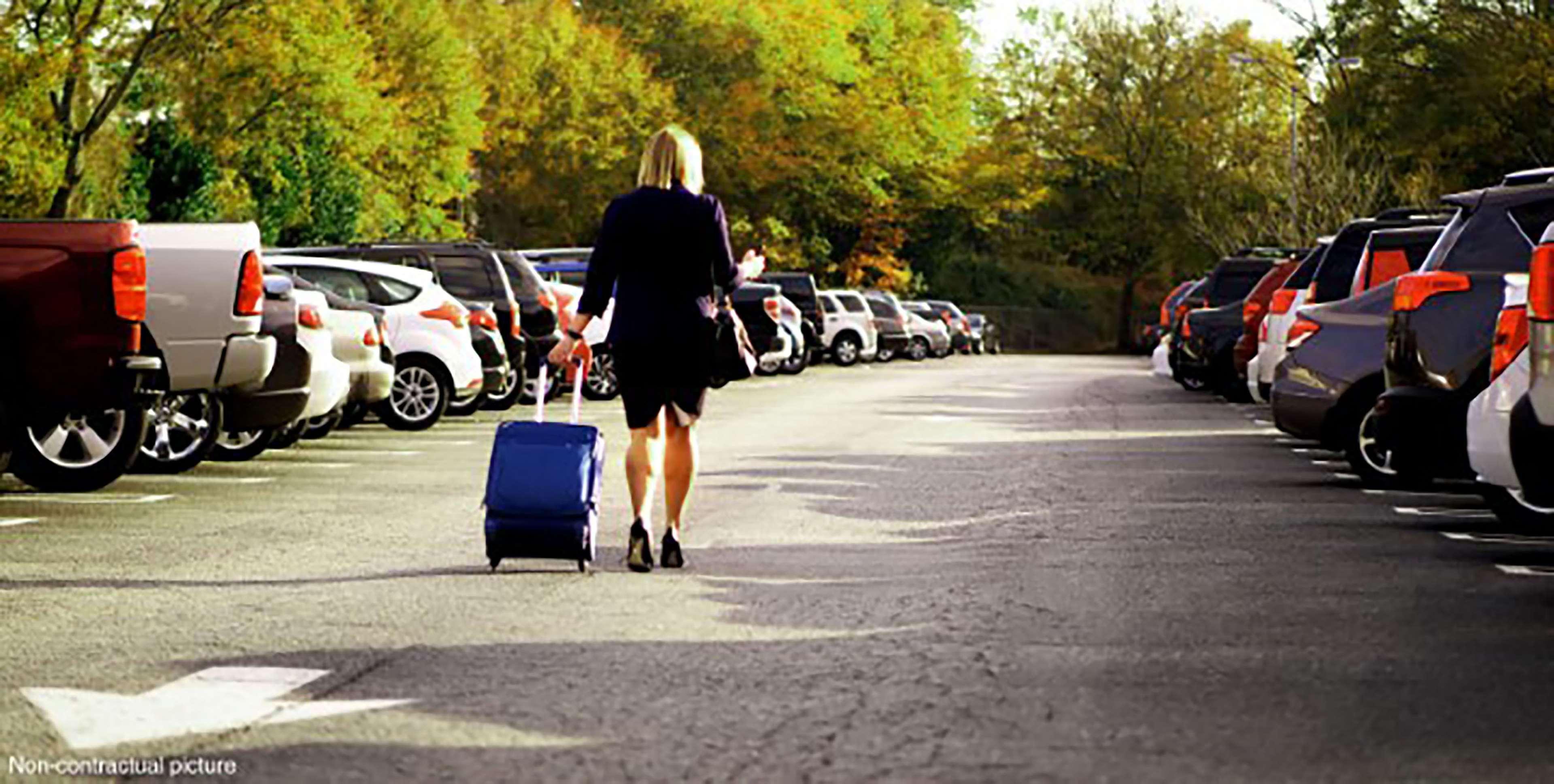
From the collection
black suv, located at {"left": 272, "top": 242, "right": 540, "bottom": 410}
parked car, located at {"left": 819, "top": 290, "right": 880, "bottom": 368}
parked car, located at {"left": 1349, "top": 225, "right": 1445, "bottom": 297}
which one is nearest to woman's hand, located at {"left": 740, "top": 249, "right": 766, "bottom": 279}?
parked car, located at {"left": 1349, "top": 225, "right": 1445, "bottom": 297}

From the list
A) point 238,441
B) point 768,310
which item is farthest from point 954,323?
point 238,441

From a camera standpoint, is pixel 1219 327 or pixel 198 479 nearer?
pixel 198 479

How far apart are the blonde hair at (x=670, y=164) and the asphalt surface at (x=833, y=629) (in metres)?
1.57

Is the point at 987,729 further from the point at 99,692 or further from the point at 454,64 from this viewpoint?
the point at 454,64

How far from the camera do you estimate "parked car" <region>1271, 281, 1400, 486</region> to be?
57.1 ft

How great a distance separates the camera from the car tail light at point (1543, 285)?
10156 millimetres

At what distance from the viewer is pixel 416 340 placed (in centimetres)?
2489

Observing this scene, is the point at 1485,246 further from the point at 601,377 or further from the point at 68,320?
the point at 601,377

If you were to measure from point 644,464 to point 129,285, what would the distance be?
3.69m

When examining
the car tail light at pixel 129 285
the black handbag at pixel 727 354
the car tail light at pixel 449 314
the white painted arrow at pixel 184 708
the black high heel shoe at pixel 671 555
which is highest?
the car tail light at pixel 129 285

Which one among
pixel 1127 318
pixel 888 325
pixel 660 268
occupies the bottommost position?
pixel 1127 318

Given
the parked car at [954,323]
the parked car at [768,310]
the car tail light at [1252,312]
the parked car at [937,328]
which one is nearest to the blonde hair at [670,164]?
the car tail light at [1252,312]

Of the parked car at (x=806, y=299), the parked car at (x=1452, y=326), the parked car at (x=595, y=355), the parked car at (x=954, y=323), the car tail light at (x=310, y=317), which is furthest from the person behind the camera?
the parked car at (x=954, y=323)

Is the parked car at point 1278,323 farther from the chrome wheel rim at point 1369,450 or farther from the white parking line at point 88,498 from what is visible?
the white parking line at point 88,498
